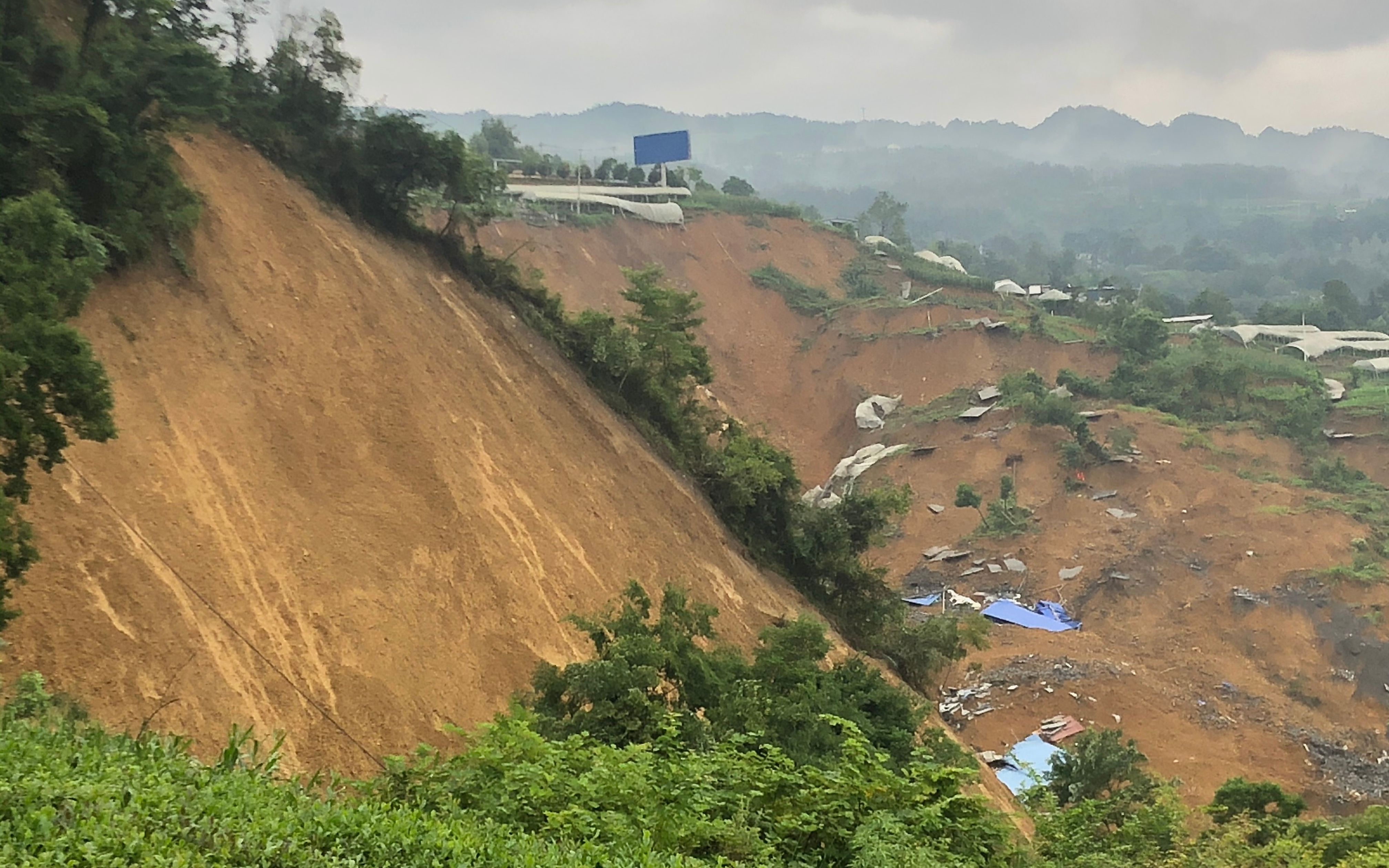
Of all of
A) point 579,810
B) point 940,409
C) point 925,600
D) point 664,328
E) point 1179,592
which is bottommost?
point 925,600

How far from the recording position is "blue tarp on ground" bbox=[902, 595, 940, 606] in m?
30.4

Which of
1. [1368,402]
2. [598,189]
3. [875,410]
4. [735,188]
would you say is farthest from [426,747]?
[735,188]

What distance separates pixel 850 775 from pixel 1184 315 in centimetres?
6830

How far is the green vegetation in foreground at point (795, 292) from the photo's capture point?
2046 inches

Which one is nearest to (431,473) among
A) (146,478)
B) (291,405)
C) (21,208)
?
(291,405)

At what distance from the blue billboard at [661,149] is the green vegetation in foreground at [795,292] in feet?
30.8

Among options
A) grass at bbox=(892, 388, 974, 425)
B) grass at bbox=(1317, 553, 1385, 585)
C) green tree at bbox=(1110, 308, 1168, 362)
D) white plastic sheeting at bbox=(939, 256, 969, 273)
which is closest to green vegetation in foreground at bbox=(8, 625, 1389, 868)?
grass at bbox=(1317, 553, 1385, 585)

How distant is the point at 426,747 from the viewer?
7.66 metres

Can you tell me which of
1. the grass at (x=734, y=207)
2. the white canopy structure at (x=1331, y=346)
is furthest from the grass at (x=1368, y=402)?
the grass at (x=734, y=207)

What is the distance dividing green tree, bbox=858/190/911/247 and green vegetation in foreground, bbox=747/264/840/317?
38.6 meters

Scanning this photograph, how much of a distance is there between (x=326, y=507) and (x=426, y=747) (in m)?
8.28

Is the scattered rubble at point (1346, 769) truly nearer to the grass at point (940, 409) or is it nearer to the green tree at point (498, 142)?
the grass at point (940, 409)

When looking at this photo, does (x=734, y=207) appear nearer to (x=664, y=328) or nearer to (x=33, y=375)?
(x=664, y=328)

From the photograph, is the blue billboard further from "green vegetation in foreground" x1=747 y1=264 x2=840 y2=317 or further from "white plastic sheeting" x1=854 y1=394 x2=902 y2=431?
"white plastic sheeting" x1=854 y1=394 x2=902 y2=431
